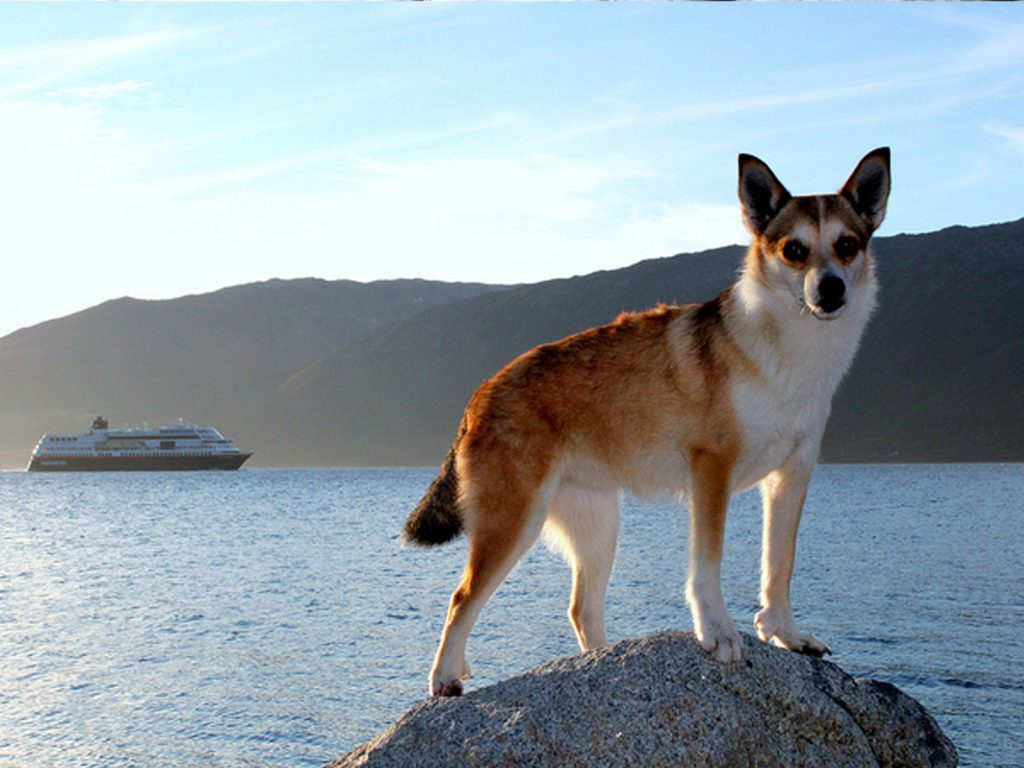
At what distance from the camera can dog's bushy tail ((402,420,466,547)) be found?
755 cm

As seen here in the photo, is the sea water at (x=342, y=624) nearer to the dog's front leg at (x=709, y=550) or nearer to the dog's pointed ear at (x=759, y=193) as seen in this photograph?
the dog's front leg at (x=709, y=550)

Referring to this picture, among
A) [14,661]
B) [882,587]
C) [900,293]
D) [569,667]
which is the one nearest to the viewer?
[569,667]

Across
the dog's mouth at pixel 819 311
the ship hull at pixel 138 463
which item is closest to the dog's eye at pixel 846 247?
the dog's mouth at pixel 819 311

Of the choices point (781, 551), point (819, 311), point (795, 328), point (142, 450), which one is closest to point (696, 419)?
point (795, 328)

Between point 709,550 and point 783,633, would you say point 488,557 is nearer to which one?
point 709,550

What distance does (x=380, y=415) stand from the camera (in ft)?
630

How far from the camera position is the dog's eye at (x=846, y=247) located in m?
6.57

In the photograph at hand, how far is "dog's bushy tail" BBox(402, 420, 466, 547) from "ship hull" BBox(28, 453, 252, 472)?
138 m

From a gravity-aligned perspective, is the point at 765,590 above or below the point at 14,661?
above

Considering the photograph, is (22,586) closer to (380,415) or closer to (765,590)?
(765,590)

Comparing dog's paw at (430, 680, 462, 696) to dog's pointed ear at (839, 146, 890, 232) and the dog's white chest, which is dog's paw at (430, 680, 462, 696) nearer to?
the dog's white chest

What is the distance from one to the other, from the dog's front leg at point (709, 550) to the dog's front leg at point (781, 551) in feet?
1.49

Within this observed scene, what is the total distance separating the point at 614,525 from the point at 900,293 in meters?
184

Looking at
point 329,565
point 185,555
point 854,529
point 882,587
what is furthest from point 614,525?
point 854,529
